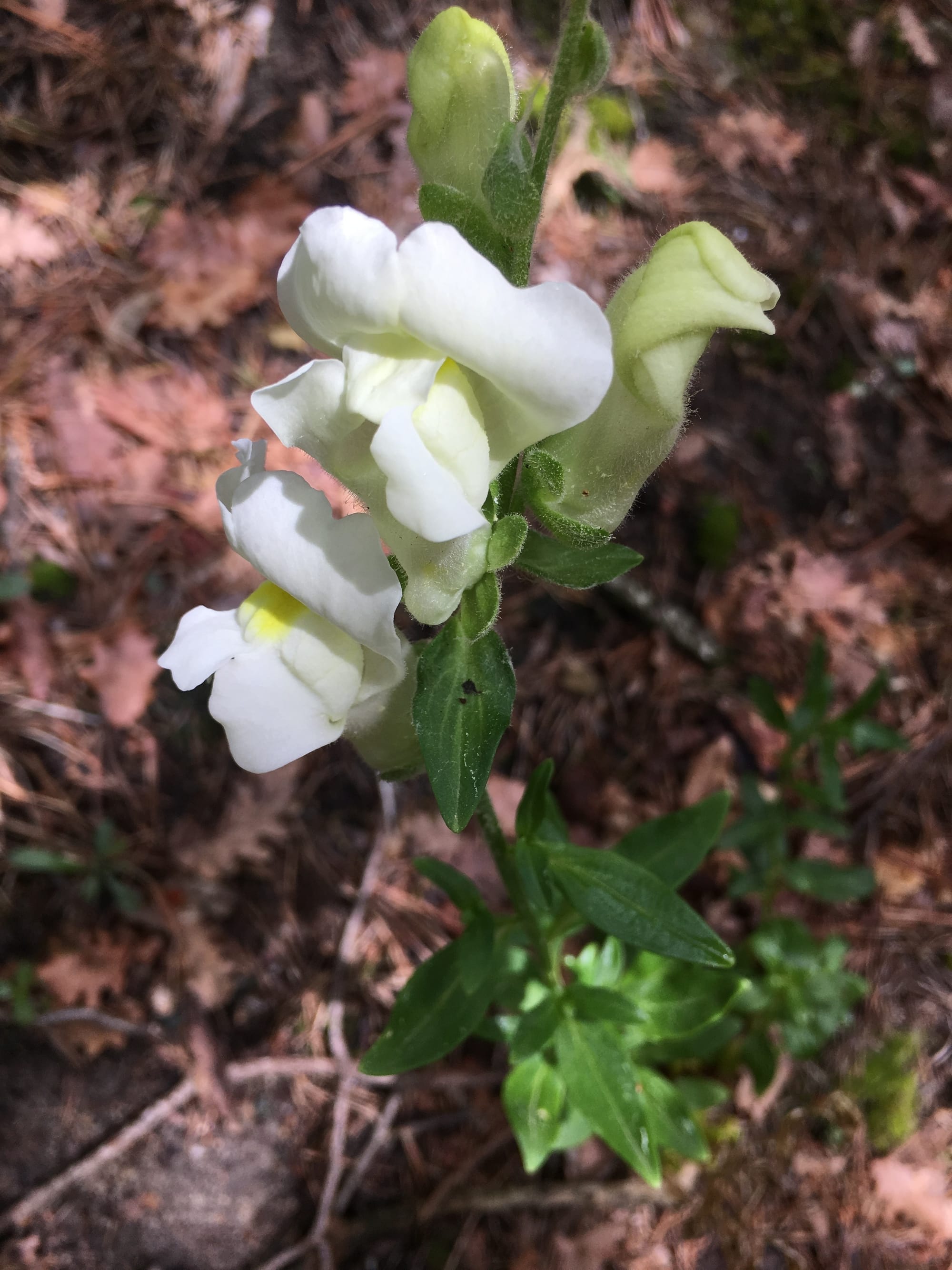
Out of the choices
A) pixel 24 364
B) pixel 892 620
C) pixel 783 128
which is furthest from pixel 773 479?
pixel 24 364

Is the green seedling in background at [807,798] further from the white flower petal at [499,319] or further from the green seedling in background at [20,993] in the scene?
the green seedling in background at [20,993]

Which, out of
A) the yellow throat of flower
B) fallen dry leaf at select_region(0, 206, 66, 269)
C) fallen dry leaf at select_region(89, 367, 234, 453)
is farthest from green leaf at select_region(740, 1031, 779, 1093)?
fallen dry leaf at select_region(0, 206, 66, 269)

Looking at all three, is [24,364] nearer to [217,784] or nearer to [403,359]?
[217,784]

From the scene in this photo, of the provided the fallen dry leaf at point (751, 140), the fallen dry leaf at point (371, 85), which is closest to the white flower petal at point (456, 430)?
the fallen dry leaf at point (371, 85)

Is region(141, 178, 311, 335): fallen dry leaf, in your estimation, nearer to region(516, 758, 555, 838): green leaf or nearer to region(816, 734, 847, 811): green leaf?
region(516, 758, 555, 838): green leaf

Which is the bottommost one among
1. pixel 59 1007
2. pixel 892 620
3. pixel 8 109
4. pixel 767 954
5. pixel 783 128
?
pixel 59 1007

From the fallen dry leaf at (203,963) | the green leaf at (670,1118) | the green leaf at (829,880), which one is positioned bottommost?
the fallen dry leaf at (203,963)

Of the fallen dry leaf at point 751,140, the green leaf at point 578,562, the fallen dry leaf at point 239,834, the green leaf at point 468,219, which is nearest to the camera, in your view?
the green leaf at point 468,219
